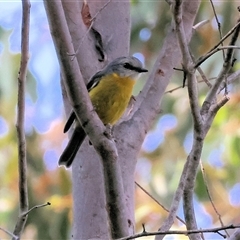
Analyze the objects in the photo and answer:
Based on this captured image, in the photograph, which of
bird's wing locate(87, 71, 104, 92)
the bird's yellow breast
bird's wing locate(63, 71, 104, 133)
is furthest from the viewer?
the bird's yellow breast

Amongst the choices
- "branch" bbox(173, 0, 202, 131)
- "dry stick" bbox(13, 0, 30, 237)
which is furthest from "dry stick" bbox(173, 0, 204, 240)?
"dry stick" bbox(13, 0, 30, 237)

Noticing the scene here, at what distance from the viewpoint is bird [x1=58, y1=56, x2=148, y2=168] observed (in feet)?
8.67

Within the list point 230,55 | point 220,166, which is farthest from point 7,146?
point 230,55

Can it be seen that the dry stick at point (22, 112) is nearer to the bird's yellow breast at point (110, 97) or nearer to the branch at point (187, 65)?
the branch at point (187, 65)

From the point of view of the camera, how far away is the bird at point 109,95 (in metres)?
2.64

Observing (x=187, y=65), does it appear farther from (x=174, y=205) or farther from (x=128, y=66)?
(x=128, y=66)

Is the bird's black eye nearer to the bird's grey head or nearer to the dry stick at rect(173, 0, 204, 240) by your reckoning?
Result: the bird's grey head

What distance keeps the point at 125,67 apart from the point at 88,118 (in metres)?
1.12

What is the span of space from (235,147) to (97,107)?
98 cm

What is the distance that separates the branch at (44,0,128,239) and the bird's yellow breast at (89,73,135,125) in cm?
98

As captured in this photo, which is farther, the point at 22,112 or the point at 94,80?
the point at 94,80

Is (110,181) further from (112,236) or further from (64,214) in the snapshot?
(64,214)

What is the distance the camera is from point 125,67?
2861 mm

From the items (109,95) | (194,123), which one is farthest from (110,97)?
(194,123)
